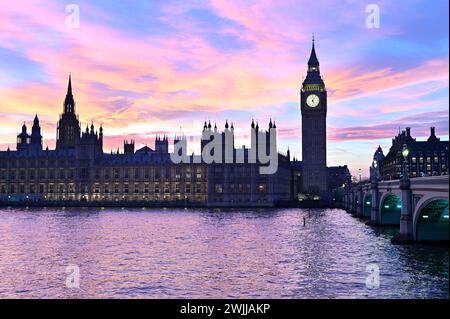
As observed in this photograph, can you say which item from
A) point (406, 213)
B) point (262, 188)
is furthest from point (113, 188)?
point (406, 213)

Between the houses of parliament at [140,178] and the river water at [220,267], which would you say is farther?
the houses of parliament at [140,178]

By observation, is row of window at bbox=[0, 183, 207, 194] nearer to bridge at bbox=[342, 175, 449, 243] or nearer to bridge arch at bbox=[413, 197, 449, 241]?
bridge at bbox=[342, 175, 449, 243]

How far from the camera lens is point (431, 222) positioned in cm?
4994

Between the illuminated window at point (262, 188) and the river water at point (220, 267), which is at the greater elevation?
the illuminated window at point (262, 188)

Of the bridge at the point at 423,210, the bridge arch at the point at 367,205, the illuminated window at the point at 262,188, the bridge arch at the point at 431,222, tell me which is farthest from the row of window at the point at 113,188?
the bridge arch at the point at 431,222

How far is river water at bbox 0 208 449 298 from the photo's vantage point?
104 feet

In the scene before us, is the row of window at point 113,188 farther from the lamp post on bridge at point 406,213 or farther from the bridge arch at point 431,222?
the bridge arch at point 431,222

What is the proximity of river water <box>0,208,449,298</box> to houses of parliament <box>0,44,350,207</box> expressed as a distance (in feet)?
350

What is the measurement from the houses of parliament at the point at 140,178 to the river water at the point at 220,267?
107m

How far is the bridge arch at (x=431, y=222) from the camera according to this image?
47688 mm

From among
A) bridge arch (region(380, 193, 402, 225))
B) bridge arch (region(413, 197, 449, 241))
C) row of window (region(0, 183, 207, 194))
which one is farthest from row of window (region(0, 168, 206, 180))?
bridge arch (region(413, 197, 449, 241))

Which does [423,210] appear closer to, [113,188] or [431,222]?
[431,222]
